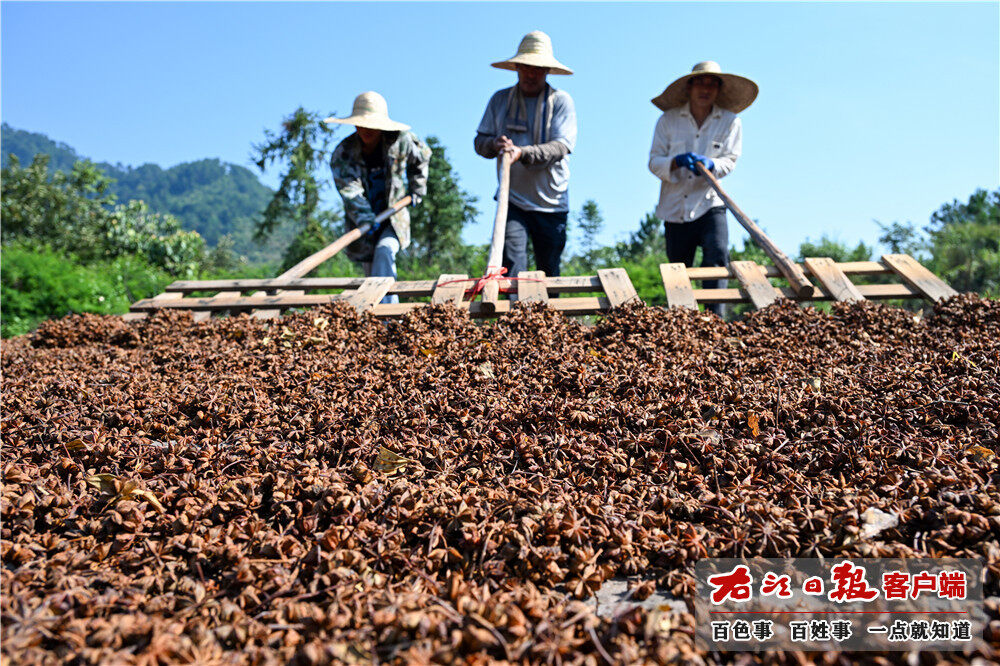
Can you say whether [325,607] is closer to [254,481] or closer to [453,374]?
[254,481]

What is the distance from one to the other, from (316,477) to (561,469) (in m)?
0.75

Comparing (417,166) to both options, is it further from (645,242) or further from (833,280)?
(645,242)

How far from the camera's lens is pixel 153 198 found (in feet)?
520

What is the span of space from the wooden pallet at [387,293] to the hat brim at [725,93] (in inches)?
76.0

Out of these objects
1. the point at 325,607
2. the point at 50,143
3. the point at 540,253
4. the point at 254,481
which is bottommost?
the point at 325,607

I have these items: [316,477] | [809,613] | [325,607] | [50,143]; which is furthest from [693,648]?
[50,143]

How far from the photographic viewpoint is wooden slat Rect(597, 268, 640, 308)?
4395 millimetres

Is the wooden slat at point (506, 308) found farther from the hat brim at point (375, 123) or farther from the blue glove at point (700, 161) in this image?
the hat brim at point (375, 123)

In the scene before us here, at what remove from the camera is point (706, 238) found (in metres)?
5.79

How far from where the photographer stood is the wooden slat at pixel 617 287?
439 centimetres

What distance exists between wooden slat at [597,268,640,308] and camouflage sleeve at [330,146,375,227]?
7.05ft

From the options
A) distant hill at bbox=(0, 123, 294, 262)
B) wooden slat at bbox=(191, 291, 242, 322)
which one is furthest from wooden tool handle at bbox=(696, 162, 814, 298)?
distant hill at bbox=(0, 123, 294, 262)

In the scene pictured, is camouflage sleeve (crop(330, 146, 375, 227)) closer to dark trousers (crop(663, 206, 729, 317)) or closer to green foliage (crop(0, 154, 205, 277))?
dark trousers (crop(663, 206, 729, 317))

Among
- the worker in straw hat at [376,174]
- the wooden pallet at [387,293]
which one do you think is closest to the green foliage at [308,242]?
the worker in straw hat at [376,174]
